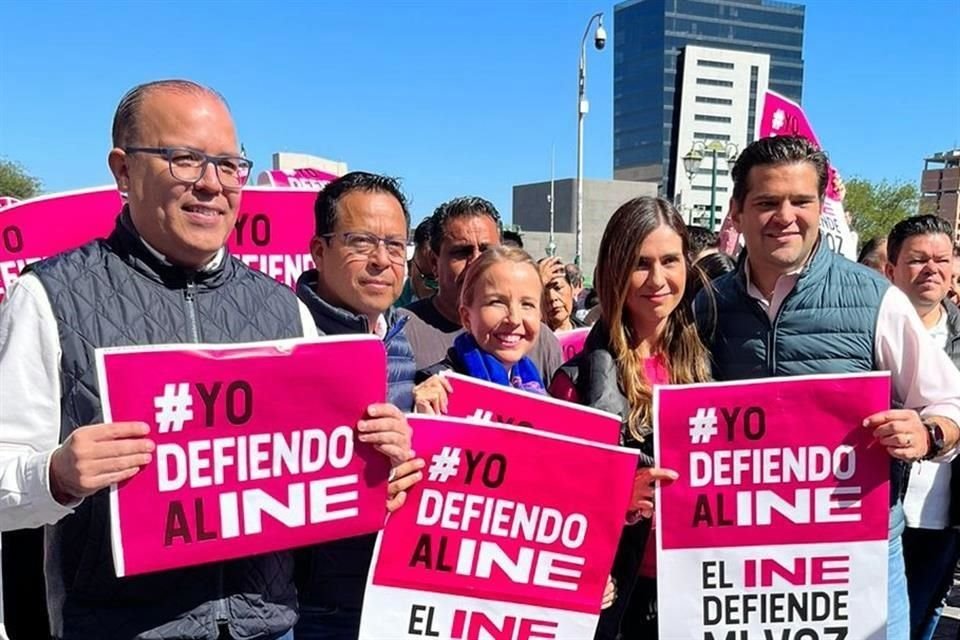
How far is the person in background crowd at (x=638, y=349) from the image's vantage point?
278 cm

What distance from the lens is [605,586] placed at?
2674mm

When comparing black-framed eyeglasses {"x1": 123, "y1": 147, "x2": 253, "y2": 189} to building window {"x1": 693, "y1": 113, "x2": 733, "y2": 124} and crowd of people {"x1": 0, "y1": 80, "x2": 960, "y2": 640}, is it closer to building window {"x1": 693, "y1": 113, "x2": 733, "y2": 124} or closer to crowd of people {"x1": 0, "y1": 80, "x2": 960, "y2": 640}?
crowd of people {"x1": 0, "y1": 80, "x2": 960, "y2": 640}

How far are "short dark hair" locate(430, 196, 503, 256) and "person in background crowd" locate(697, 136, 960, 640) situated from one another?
1.34 metres

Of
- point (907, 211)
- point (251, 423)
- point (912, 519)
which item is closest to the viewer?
point (251, 423)

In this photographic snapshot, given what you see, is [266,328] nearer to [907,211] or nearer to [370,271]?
[370,271]

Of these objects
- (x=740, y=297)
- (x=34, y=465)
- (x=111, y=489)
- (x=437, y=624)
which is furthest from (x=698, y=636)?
(x=34, y=465)

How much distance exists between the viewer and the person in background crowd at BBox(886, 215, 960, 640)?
3.86 m

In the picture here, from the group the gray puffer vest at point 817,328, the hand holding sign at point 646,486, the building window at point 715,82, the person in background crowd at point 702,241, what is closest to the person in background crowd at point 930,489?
the person in background crowd at point 702,241

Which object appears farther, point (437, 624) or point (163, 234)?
point (437, 624)

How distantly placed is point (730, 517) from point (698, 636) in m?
0.39

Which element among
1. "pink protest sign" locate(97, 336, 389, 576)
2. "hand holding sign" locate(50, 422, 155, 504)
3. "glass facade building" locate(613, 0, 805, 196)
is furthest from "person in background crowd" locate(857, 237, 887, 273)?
"glass facade building" locate(613, 0, 805, 196)

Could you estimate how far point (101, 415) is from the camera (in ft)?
6.03

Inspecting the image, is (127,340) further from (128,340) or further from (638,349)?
(638,349)

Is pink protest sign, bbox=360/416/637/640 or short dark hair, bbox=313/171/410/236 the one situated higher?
short dark hair, bbox=313/171/410/236
